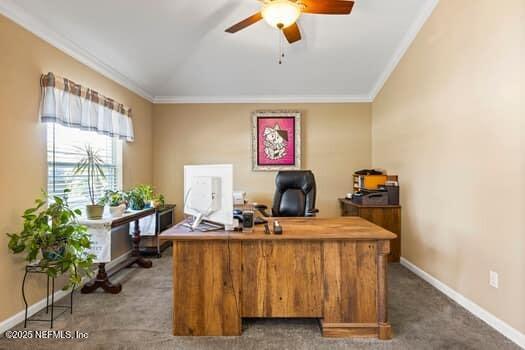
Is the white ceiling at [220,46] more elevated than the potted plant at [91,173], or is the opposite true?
the white ceiling at [220,46]

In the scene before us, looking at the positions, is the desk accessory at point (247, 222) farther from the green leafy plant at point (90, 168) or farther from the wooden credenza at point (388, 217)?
the wooden credenza at point (388, 217)

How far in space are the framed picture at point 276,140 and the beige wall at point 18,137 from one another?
9.29ft

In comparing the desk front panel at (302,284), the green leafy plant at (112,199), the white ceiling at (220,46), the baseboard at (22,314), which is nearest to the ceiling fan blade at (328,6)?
the white ceiling at (220,46)

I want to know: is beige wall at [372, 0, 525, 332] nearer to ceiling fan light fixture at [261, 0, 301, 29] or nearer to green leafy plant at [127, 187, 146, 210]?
ceiling fan light fixture at [261, 0, 301, 29]

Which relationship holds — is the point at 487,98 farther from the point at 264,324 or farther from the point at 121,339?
the point at 121,339

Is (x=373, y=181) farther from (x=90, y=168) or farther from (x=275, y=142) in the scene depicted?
(x=90, y=168)

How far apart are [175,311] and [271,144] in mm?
3275

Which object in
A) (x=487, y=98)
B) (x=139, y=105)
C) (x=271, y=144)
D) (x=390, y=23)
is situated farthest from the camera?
(x=271, y=144)

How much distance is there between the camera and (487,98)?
238 cm

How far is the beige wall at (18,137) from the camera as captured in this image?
7.24ft

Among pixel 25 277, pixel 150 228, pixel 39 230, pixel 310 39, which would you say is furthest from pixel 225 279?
pixel 310 39

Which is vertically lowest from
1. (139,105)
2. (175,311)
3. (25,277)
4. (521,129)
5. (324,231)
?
(175,311)

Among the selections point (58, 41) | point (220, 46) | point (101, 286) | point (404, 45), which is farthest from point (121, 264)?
point (404, 45)

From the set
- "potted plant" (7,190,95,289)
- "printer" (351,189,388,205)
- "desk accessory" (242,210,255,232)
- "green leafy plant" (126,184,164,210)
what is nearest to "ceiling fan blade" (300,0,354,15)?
"desk accessory" (242,210,255,232)
